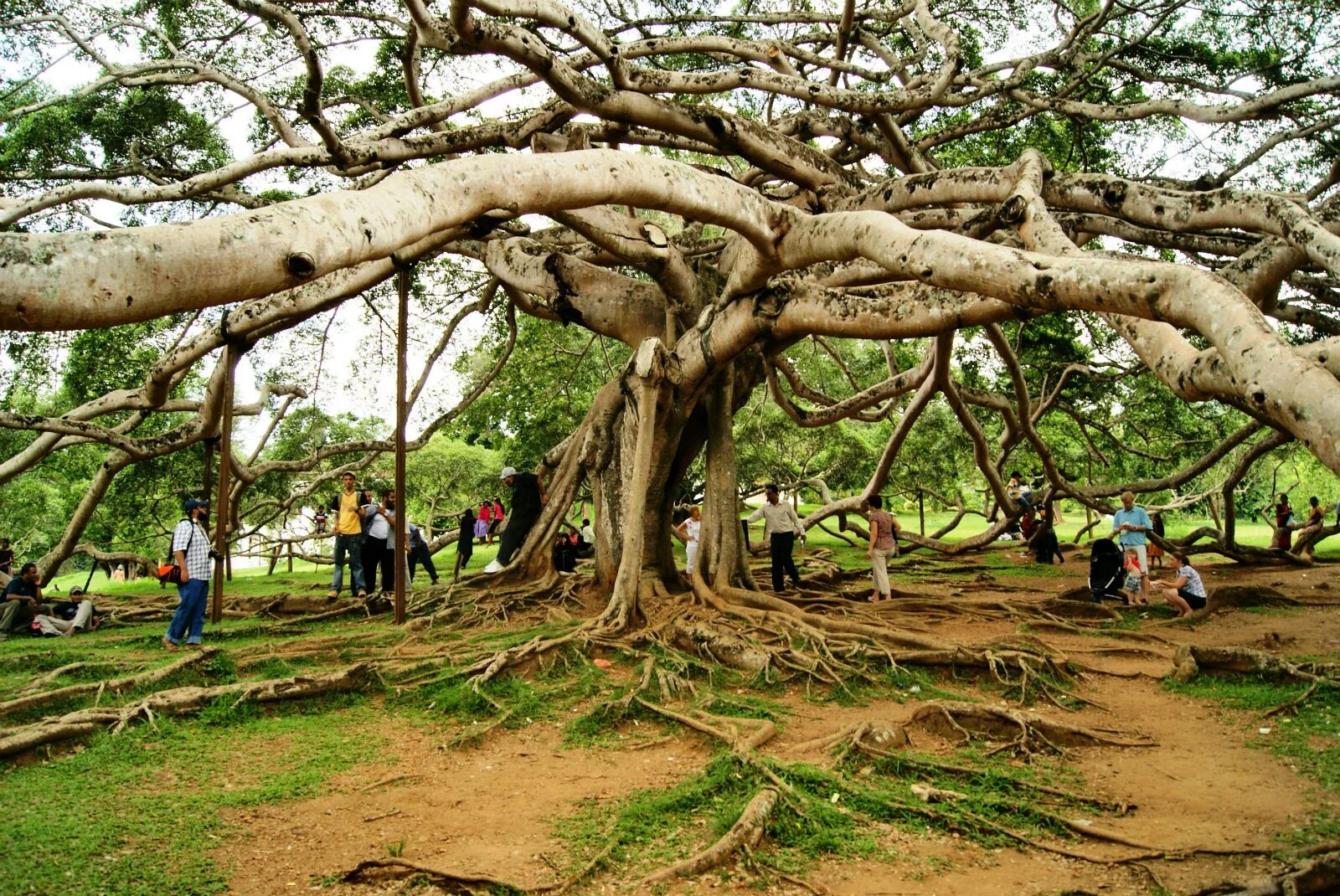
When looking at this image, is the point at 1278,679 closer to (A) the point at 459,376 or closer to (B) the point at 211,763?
(B) the point at 211,763

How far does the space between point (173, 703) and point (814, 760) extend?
4110mm

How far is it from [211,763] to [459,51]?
4813mm

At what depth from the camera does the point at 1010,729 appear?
550 cm

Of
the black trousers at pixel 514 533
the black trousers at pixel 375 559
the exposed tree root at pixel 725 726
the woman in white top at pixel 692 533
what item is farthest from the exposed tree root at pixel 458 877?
the black trousers at pixel 375 559

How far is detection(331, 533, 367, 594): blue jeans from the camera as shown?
37.3 ft

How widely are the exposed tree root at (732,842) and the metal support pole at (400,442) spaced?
5.44 meters

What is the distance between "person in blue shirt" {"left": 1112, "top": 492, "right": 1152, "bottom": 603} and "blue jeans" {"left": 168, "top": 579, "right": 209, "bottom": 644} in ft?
30.4

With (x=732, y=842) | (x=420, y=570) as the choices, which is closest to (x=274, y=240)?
(x=732, y=842)

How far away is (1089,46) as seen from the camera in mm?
10453

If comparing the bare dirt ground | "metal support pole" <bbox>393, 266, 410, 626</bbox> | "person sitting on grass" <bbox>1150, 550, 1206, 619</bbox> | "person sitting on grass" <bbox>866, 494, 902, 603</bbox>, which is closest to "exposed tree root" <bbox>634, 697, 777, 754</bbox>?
the bare dirt ground

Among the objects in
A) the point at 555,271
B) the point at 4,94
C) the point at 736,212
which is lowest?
the point at 736,212

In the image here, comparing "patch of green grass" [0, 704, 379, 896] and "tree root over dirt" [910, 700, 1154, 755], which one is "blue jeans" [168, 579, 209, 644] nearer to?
"patch of green grass" [0, 704, 379, 896]

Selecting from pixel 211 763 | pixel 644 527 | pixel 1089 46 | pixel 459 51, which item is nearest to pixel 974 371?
pixel 1089 46

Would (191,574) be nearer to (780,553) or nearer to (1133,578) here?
(780,553)
